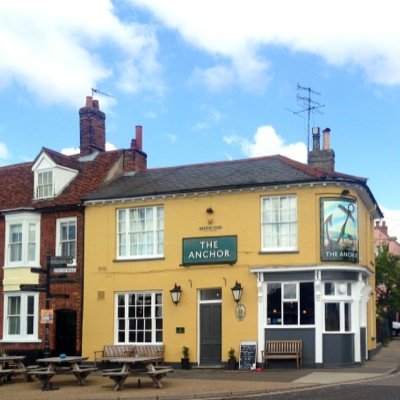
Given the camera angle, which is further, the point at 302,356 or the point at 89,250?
the point at 89,250

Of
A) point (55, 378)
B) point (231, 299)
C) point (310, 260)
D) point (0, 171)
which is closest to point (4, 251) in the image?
point (0, 171)

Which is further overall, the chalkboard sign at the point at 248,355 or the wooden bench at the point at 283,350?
the chalkboard sign at the point at 248,355

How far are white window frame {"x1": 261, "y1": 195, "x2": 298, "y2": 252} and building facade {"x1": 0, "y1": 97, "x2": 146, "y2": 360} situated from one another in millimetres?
7395

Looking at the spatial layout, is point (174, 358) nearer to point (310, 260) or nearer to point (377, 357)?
point (310, 260)

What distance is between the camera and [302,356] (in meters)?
23.2

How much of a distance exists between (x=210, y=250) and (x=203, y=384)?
6446 millimetres

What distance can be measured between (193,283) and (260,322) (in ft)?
9.47

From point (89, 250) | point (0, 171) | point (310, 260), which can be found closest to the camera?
point (310, 260)

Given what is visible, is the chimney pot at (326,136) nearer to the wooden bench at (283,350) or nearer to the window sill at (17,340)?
the wooden bench at (283,350)

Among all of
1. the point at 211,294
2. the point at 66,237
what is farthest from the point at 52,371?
the point at 66,237

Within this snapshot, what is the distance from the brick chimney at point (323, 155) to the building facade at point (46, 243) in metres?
7.55

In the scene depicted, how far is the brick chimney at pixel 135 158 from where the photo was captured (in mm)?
30000

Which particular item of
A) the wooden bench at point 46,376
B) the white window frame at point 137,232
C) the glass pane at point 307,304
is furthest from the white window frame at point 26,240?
the glass pane at point 307,304

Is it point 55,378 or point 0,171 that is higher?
point 0,171
